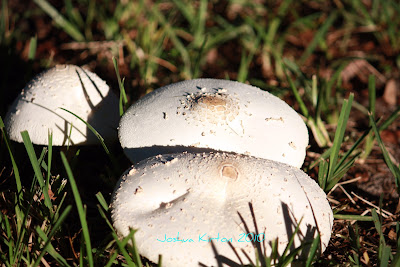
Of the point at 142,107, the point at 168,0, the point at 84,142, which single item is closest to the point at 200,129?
the point at 142,107

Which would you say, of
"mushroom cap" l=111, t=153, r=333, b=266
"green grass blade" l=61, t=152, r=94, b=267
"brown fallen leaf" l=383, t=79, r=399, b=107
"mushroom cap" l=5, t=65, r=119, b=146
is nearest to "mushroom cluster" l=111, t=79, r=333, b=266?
"mushroom cap" l=111, t=153, r=333, b=266

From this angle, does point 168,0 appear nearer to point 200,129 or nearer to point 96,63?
point 96,63

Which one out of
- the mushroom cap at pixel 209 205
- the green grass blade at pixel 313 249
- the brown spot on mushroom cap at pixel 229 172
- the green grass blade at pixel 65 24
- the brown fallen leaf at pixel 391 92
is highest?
the green grass blade at pixel 65 24

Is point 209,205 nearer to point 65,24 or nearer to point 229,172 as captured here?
point 229,172

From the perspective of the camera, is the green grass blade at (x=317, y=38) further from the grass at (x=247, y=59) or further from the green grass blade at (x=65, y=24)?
the green grass blade at (x=65, y=24)

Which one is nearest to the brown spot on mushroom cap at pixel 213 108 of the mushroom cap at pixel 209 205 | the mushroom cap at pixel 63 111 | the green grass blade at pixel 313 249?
the mushroom cap at pixel 209 205

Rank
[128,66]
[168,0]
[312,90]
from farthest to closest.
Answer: [168,0]
[128,66]
[312,90]

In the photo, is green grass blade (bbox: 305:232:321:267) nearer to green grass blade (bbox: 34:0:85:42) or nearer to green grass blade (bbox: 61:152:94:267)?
green grass blade (bbox: 61:152:94:267)
